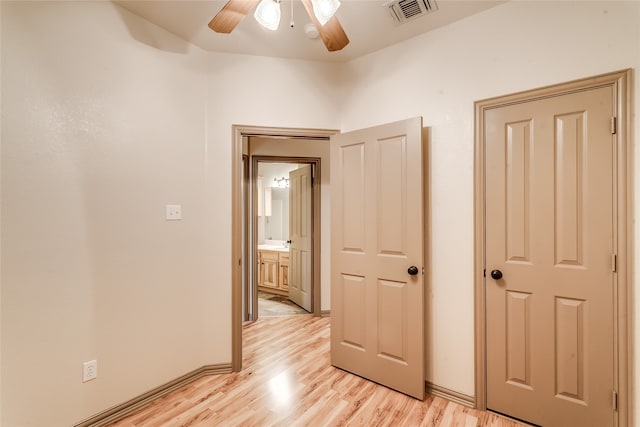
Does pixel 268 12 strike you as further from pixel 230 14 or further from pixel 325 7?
pixel 325 7

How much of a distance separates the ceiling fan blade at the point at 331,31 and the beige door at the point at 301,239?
2.34 metres

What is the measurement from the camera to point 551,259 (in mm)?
1876

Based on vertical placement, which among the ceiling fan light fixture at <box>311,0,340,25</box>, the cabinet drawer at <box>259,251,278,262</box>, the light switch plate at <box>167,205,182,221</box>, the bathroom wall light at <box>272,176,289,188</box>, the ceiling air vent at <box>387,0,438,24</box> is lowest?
the cabinet drawer at <box>259,251,278,262</box>

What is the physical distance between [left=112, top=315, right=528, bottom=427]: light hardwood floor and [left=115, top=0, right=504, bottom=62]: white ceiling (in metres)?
2.65

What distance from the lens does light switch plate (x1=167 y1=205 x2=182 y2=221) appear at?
2.31m

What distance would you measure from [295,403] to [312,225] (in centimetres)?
220

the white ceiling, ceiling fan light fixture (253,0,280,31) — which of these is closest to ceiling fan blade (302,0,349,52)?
ceiling fan light fixture (253,0,280,31)

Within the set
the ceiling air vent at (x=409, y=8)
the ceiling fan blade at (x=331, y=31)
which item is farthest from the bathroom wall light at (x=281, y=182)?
the ceiling fan blade at (x=331, y=31)

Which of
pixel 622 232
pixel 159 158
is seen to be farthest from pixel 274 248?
pixel 622 232

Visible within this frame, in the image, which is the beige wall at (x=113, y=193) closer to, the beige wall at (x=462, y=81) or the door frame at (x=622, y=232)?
the beige wall at (x=462, y=81)

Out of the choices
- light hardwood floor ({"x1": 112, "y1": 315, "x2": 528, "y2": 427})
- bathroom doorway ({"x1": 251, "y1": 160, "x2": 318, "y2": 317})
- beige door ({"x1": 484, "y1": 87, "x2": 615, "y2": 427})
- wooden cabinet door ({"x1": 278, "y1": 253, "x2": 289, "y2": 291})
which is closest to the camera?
beige door ({"x1": 484, "y1": 87, "x2": 615, "y2": 427})

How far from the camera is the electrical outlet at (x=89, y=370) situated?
1.89 metres

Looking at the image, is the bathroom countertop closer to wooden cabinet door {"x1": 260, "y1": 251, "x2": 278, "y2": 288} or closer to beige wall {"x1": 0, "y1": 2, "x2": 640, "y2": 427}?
wooden cabinet door {"x1": 260, "y1": 251, "x2": 278, "y2": 288}

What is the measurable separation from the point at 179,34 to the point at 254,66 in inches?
23.2
